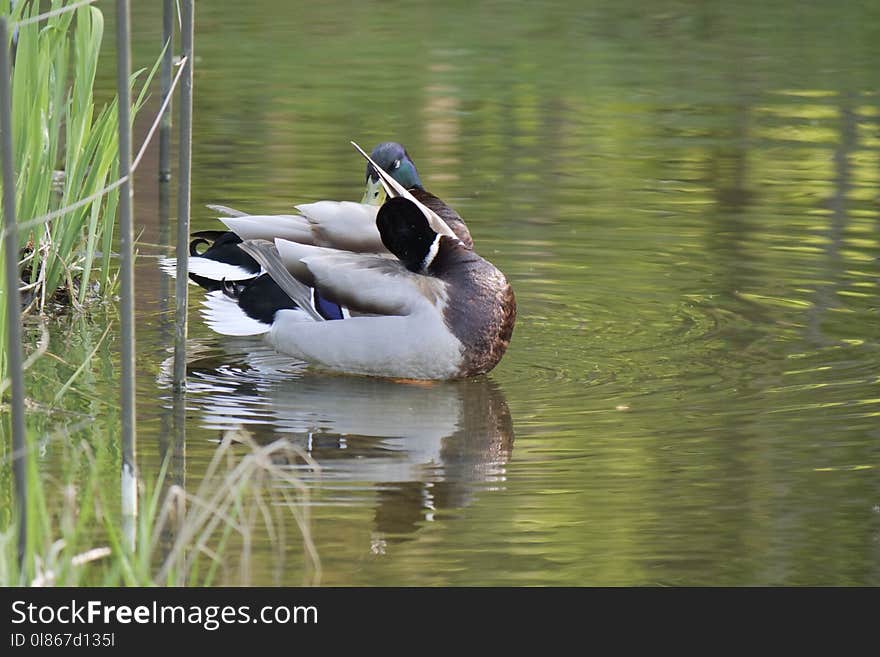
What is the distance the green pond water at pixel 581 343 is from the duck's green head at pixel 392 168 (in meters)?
0.73

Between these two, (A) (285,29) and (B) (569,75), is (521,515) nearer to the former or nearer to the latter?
(B) (569,75)

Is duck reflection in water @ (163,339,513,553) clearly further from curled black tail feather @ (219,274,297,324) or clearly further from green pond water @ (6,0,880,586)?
curled black tail feather @ (219,274,297,324)

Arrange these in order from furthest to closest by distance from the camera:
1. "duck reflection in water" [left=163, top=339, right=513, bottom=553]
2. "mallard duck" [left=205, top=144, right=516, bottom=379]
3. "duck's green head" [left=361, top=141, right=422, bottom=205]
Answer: "duck's green head" [left=361, top=141, right=422, bottom=205]
"mallard duck" [left=205, top=144, right=516, bottom=379]
"duck reflection in water" [left=163, top=339, right=513, bottom=553]

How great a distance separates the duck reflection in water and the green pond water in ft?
0.05

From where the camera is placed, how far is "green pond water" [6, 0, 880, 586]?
193 inches

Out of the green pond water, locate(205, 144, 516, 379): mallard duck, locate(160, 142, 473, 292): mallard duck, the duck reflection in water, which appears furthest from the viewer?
locate(160, 142, 473, 292): mallard duck

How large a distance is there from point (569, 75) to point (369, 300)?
8237 mm

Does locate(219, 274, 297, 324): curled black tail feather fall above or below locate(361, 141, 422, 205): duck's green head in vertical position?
below

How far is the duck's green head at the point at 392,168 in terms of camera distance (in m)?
7.34

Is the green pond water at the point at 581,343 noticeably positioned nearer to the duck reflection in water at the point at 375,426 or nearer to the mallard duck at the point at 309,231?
the duck reflection in water at the point at 375,426

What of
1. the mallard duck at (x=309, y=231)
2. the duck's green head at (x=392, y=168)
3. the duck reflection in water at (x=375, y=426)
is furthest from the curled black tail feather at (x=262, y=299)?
the duck's green head at (x=392, y=168)

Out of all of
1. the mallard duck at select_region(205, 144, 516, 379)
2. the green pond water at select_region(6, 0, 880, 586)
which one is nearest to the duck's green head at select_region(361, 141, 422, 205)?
the mallard duck at select_region(205, 144, 516, 379)

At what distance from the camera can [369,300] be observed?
6.46 metres

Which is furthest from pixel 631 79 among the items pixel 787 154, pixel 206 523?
pixel 206 523
